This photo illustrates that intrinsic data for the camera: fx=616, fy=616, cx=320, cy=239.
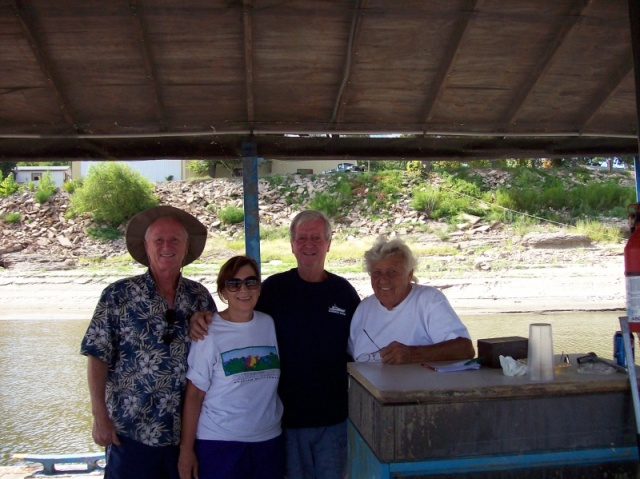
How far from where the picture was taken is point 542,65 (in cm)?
301

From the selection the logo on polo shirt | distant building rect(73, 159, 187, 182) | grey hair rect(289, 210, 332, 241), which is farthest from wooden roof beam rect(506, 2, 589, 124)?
distant building rect(73, 159, 187, 182)

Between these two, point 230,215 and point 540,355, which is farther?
point 230,215

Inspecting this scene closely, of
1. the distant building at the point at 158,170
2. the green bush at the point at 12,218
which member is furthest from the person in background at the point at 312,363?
the distant building at the point at 158,170

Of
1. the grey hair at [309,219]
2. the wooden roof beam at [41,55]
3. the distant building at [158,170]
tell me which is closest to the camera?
the wooden roof beam at [41,55]

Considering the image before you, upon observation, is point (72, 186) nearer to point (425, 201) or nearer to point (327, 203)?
point (327, 203)

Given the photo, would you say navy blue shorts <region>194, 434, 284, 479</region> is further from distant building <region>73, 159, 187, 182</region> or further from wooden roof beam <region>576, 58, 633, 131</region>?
distant building <region>73, 159, 187, 182</region>

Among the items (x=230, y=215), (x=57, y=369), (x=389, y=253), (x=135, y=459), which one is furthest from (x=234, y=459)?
(x=230, y=215)

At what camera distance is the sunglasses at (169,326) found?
2.36 metres

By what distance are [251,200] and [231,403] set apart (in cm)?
137

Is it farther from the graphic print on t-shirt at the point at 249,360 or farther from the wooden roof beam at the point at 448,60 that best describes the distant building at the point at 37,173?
the graphic print on t-shirt at the point at 249,360

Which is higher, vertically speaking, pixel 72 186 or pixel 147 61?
pixel 72 186

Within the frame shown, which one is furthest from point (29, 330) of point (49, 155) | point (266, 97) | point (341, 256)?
point (266, 97)

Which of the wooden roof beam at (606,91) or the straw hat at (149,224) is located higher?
the wooden roof beam at (606,91)

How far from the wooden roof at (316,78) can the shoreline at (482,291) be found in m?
11.7
